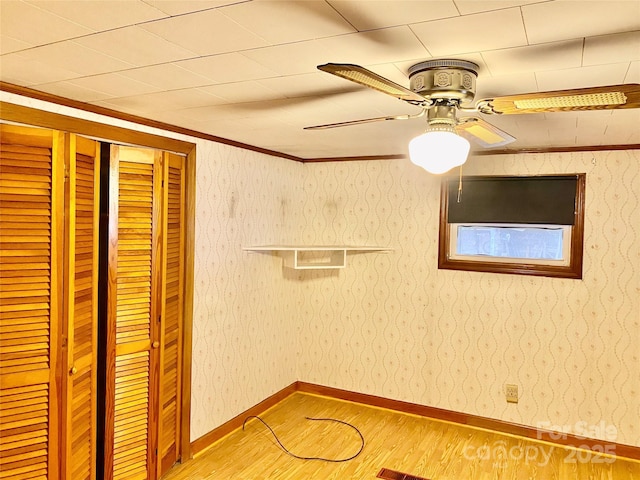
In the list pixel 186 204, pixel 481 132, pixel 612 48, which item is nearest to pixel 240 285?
pixel 186 204

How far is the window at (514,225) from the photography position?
3.58 meters

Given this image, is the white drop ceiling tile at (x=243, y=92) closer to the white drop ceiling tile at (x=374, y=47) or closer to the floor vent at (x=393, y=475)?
the white drop ceiling tile at (x=374, y=47)

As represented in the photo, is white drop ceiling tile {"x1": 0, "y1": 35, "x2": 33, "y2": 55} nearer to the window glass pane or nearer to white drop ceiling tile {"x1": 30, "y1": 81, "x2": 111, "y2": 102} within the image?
white drop ceiling tile {"x1": 30, "y1": 81, "x2": 111, "y2": 102}

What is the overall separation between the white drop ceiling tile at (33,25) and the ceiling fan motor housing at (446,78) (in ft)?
3.68

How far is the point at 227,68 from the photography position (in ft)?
6.04

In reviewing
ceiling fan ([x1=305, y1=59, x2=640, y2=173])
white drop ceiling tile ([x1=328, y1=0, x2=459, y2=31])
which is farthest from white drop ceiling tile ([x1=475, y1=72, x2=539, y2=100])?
white drop ceiling tile ([x1=328, y1=0, x2=459, y2=31])

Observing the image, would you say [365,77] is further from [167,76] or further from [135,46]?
[167,76]

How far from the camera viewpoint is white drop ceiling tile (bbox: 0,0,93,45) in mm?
1353

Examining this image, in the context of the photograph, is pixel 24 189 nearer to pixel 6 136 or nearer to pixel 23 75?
pixel 6 136

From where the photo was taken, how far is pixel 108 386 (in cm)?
269

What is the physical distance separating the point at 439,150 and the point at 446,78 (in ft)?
0.87

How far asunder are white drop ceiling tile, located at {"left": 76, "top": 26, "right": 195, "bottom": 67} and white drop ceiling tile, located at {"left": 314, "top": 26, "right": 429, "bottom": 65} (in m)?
0.50

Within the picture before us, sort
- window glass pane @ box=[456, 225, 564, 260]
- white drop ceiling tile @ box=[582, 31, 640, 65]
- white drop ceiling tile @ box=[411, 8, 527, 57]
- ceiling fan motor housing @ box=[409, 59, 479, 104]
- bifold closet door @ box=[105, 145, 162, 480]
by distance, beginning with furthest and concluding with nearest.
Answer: window glass pane @ box=[456, 225, 564, 260]
bifold closet door @ box=[105, 145, 162, 480]
ceiling fan motor housing @ box=[409, 59, 479, 104]
white drop ceiling tile @ box=[582, 31, 640, 65]
white drop ceiling tile @ box=[411, 8, 527, 57]

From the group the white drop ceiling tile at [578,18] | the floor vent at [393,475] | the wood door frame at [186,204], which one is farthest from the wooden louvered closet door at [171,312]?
the white drop ceiling tile at [578,18]
